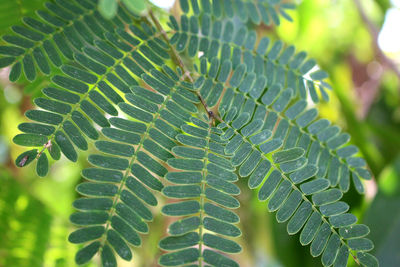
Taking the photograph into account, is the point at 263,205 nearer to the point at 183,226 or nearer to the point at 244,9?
the point at 244,9

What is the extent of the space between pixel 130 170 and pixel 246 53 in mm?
418

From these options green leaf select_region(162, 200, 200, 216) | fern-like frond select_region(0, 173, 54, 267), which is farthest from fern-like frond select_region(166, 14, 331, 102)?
fern-like frond select_region(0, 173, 54, 267)

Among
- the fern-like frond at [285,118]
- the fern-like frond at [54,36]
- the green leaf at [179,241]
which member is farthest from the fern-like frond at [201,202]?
the fern-like frond at [54,36]

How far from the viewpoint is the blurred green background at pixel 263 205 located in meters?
1.04

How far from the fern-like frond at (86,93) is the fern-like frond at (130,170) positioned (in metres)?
0.04

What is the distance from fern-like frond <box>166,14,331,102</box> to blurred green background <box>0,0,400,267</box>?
→ 1.07 ft

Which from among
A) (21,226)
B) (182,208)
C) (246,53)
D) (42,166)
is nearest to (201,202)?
(182,208)

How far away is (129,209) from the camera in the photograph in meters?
0.53

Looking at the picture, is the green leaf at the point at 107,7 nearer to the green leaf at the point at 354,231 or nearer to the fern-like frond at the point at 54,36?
the fern-like frond at the point at 54,36

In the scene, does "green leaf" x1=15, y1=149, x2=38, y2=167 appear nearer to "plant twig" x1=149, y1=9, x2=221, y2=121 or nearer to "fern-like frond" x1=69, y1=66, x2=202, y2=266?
"fern-like frond" x1=69, y1=66, x2=202, y2=266

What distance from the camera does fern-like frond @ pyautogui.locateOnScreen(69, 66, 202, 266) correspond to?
0.50 metres

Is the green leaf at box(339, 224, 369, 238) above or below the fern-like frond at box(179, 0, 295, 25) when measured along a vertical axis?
below

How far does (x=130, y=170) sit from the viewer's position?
56cm

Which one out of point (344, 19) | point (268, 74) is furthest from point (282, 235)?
point (344, 19)
